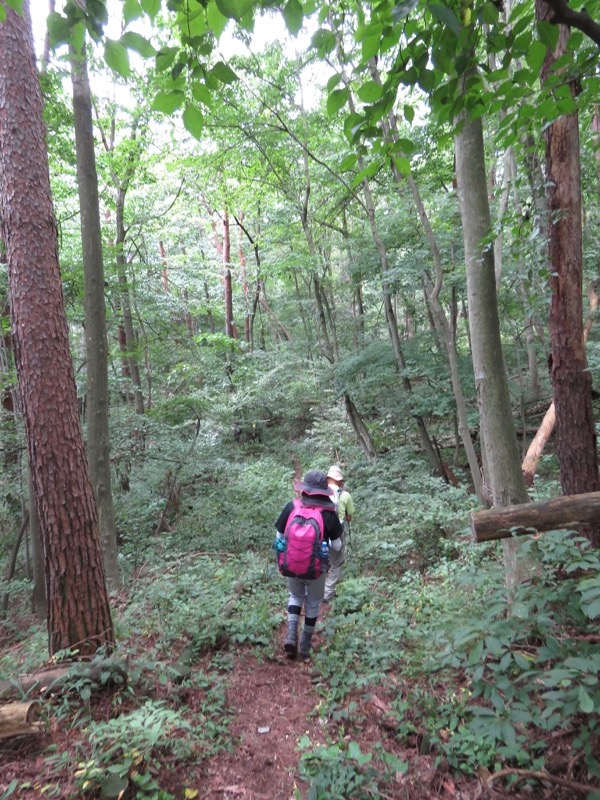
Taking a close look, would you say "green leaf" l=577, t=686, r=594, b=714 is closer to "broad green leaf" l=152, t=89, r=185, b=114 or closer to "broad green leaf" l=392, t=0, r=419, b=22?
"broad green leaf" l=392, t=0, r=419, b=22

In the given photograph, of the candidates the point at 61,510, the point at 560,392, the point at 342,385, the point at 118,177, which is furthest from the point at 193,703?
the point at 118,177

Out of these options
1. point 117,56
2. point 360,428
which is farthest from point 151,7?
point 360,428

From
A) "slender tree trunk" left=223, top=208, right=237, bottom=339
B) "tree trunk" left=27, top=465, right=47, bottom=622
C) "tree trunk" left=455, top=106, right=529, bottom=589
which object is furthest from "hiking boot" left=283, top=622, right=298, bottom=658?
"slender tree trunk" left=223, top=208, right=237, bottom=339

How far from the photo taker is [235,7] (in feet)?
5.09

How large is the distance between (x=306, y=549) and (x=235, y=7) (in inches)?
165

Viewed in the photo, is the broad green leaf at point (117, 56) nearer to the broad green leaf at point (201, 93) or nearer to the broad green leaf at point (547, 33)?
the broad green leaf at point (201, 93)

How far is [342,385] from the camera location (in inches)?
465

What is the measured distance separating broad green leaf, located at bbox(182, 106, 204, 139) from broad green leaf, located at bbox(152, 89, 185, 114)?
4 cm

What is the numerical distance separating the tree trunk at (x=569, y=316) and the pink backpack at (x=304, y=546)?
240 centimetres

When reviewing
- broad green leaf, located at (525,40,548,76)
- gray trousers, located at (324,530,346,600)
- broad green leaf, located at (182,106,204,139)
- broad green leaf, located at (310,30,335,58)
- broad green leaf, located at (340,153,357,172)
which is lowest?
gray trousers, located at (324,530,346,600)

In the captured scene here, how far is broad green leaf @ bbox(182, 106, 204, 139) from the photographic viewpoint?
6.04ft

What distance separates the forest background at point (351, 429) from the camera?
83.2 inches

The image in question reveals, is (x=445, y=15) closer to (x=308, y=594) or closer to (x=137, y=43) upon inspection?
(x=137, y=43)

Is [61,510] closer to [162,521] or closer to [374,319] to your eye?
[162,521]
